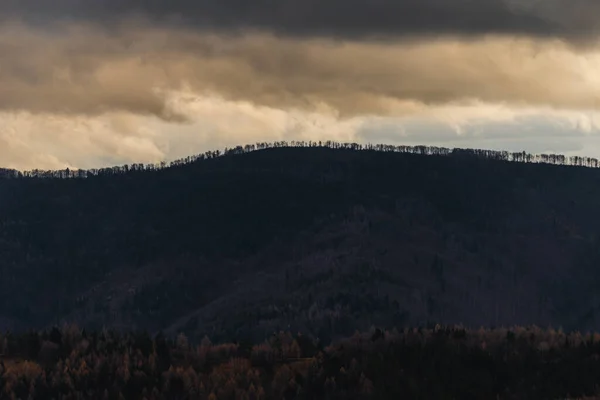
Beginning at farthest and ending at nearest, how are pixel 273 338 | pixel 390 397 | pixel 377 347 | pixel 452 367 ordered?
pixel 273 338 < pixel 377 347 < pixel 452 367 < pixel 390 397

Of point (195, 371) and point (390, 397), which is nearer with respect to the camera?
point (390, 397)

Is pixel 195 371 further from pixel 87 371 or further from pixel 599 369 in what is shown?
pixel 599 369

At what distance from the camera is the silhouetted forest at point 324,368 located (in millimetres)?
64062

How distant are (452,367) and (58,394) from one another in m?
21.6

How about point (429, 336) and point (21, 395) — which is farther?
point (429, 336)

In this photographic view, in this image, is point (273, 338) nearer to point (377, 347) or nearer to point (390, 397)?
point (377, 347)

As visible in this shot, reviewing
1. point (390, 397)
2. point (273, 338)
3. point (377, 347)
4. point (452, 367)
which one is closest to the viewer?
point (390, 397)

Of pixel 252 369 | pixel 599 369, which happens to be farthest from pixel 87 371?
pixel 599 369

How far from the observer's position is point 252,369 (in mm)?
69250

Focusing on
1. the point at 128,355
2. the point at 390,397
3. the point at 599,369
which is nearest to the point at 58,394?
the point at 128,355

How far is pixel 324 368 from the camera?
6731 cm

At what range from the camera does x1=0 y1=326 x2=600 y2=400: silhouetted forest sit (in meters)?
64.1

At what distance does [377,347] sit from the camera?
72125mm

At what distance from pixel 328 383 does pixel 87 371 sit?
44.7 ft
